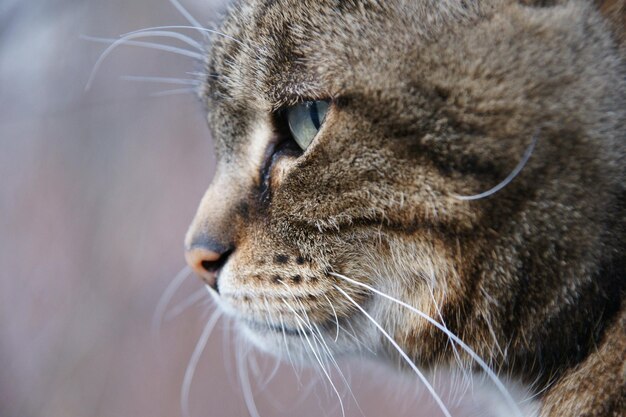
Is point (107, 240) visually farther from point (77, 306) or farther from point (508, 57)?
point (508, 57)

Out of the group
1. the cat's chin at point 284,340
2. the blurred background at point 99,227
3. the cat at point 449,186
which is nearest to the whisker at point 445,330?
the cat at point 449,186

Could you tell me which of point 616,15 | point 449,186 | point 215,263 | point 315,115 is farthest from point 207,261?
point 616,15

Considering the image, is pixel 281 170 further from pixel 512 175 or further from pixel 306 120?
pixel 512 175

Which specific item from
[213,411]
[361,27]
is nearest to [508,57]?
[361,27]

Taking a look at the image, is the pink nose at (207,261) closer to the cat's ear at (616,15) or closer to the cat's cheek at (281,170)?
the cat's cheek at (281,170)

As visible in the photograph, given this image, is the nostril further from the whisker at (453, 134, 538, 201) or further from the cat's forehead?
the whisker at (453, 134, 538, 201)

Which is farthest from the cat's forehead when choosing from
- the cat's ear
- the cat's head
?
the cat's ear
